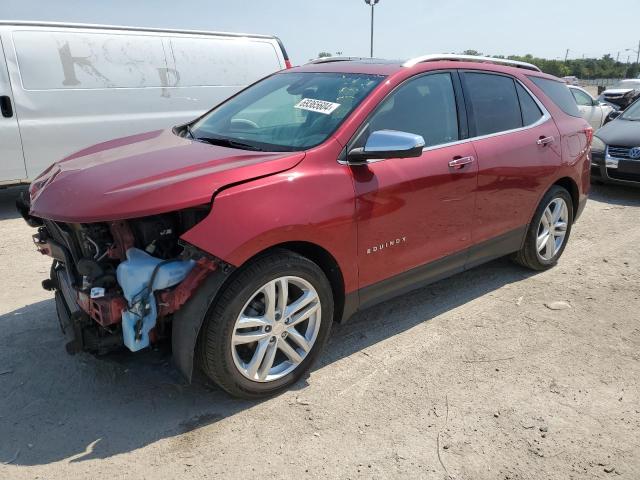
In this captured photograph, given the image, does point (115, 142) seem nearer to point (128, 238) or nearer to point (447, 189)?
point (128, 238)

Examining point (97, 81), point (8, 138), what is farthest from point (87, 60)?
point (8, 138)

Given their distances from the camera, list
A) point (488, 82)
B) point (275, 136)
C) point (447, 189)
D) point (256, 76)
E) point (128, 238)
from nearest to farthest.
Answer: point (128, 238), point (275, 136), point (447, 189), point (488, 82), point (256, 76)

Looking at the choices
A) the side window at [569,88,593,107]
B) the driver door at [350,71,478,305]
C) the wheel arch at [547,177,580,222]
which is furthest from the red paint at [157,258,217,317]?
the side window at [569,88,593,107]

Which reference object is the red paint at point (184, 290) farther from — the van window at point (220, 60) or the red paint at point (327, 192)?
the van window at point (220, 60)

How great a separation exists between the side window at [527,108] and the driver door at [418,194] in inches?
32.8

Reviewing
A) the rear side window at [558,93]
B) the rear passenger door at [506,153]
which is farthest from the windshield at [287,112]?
the rear side window at [558,93]

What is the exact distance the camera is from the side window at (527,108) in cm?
428

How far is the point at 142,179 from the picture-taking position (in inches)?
102

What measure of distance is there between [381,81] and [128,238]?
69.2 inches

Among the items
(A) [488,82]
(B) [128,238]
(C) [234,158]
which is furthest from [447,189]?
(B) [128,238]

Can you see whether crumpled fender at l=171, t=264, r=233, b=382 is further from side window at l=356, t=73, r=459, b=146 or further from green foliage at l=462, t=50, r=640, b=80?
green foliage at l=462, t=50, r=640, b=80

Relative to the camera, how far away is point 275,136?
325 centimetres

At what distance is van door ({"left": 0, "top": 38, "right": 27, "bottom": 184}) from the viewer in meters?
6.13

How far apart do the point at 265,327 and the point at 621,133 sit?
7.38 metres
